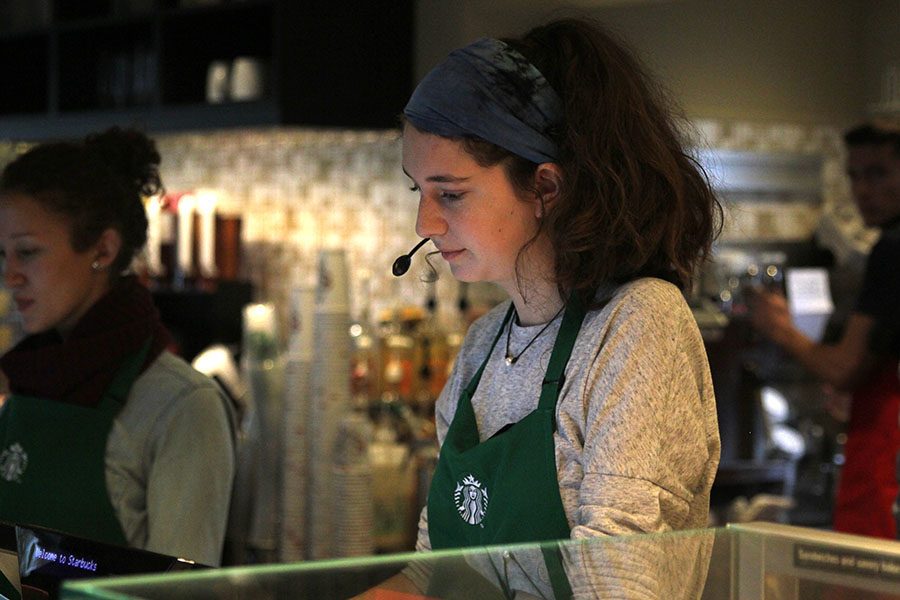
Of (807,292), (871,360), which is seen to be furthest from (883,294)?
(807,292)

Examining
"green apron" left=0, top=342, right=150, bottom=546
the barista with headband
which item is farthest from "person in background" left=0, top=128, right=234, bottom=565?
the barista with headband

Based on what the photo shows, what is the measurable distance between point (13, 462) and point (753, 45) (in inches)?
121

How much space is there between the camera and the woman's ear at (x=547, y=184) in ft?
4.81

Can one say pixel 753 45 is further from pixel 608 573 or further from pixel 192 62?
pixel 608 573

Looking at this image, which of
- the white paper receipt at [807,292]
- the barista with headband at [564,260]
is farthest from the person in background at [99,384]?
the white paper receipt at [807,292]

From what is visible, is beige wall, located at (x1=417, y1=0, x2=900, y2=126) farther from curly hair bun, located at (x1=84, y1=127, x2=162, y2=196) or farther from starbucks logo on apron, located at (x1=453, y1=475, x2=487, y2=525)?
starbucks logo on apron, located at (x1=453, y1=475, x2=487, y2=525)

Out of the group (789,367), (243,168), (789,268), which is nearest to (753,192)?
(789,268)

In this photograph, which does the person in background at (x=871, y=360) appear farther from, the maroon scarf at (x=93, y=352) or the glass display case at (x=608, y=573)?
the glass display case at (x=608, y=573)

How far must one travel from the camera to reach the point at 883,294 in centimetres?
313

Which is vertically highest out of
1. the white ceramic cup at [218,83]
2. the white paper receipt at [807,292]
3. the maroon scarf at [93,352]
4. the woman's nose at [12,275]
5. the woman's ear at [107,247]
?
the white ceramic cup at [218,83]

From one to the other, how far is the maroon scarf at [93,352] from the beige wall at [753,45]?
81.4 inches

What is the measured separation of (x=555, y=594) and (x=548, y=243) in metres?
0.55

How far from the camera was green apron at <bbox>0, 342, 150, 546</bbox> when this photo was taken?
1977 millimetres

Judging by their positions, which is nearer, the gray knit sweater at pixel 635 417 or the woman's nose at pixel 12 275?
the gray knit sweater at pixel 635 417
